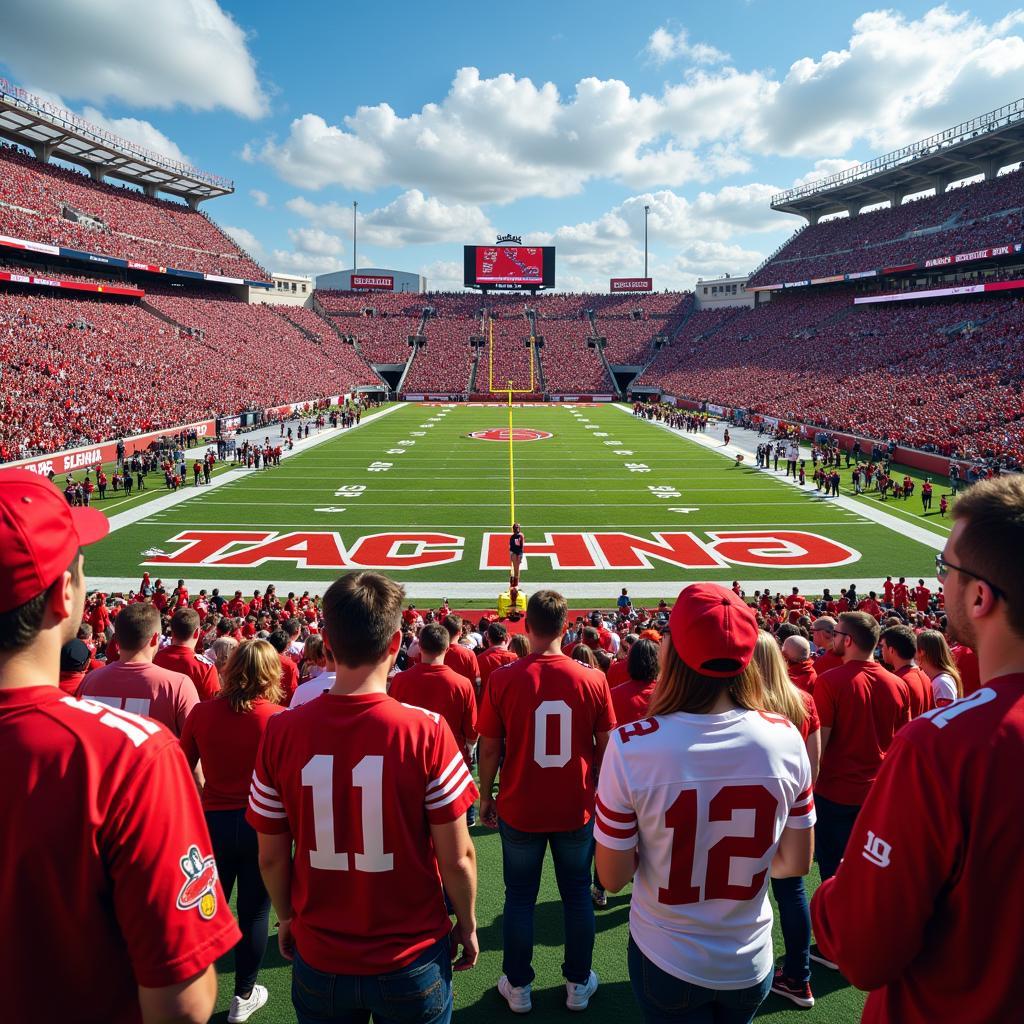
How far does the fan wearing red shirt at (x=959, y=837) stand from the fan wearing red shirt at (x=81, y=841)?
1.56 m

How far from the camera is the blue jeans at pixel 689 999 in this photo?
2.61m

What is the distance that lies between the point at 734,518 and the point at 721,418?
31.3 meters

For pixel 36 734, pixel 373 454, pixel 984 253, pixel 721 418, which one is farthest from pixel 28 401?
pixel 984 253

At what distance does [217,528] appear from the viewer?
76.5ft

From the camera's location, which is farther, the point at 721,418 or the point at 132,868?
the point at 721,418

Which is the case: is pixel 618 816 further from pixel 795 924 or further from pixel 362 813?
pixel 795 924

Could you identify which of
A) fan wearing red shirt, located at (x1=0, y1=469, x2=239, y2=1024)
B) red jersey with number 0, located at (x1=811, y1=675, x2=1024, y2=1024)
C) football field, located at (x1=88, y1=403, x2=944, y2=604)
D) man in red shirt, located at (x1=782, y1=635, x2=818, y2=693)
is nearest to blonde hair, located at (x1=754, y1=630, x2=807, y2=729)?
red jersey with number 0, located at (x1=811, y1=675, x2=1024, y2=1024)

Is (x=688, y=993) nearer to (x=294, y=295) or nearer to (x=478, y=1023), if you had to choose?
(x=478, y=1023)

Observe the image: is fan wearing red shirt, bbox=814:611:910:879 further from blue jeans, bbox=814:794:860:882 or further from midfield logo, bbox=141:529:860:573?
midfield logo, bbox=141:529:860:573

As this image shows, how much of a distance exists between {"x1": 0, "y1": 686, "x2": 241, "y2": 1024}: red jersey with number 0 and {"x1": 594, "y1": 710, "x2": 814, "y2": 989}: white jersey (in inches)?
52.9

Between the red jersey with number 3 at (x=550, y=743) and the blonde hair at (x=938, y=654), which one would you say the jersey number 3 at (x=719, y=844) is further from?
the blonde hair at (x=938, y=654)

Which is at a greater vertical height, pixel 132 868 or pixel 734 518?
pixel 132 868

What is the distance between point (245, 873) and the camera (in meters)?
4.09

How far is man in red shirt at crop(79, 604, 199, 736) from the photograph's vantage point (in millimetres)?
4332
